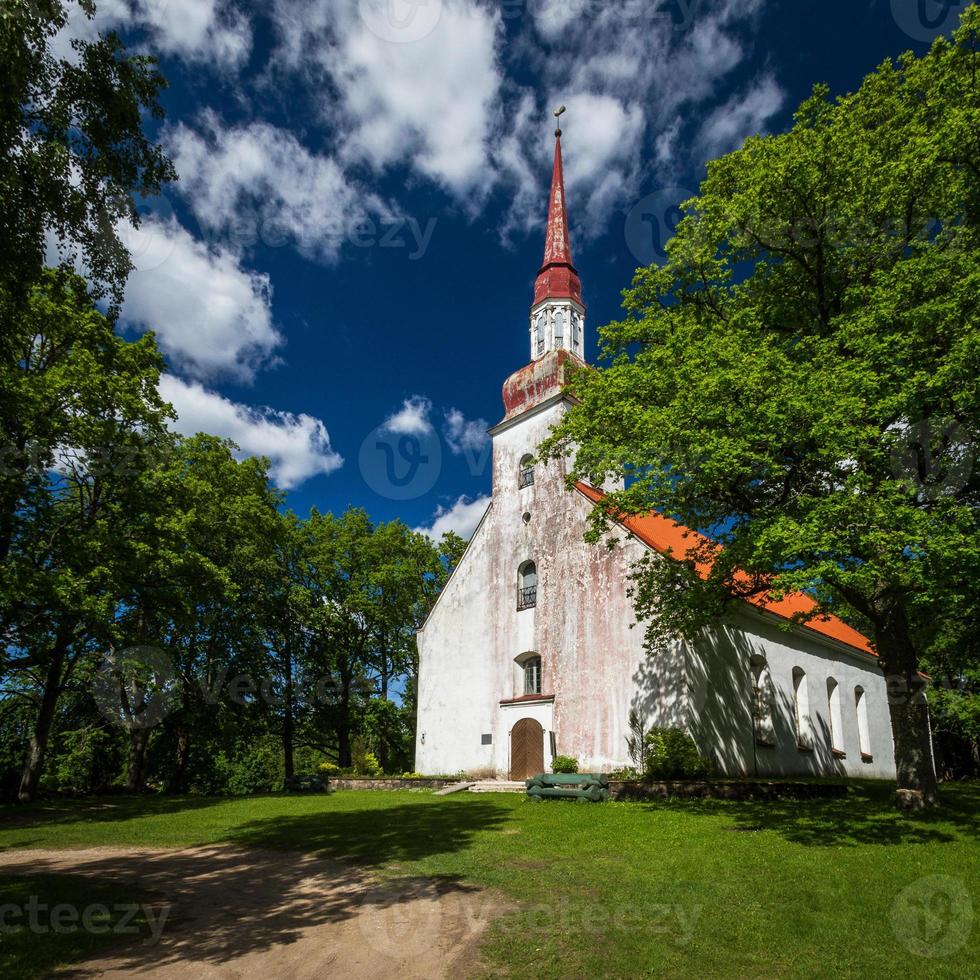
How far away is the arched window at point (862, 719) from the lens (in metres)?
29.8

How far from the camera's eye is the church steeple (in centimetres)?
2722

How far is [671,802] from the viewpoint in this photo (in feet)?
50.2

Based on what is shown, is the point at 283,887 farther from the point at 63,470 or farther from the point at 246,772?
the point at 246,772

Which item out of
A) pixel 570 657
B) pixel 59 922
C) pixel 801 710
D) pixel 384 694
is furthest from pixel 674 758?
pixel 384 694

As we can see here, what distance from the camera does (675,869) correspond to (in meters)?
8.77

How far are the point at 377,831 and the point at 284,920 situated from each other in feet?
21.4

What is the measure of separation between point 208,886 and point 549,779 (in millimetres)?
10409

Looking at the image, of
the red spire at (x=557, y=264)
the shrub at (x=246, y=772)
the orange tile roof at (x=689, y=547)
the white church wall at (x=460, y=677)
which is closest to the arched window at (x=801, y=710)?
the orange tile roof at (x=689, y=547)

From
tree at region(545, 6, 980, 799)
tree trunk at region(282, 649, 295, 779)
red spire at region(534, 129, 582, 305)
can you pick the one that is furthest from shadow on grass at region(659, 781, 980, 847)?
tree trunk at region(282, 649, 295, 779)

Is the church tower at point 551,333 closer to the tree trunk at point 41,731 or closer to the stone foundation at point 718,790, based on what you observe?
the stone foundation at point 718,790

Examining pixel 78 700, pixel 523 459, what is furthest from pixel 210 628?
pixel 523 459

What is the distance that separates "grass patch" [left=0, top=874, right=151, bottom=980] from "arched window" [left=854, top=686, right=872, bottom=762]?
1226 inches

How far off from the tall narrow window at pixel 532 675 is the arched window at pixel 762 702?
7.54 metres

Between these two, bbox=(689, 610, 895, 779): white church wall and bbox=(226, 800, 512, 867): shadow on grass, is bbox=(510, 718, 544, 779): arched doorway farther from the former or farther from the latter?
bbox=(689, 610, 895, 779): white church wall
